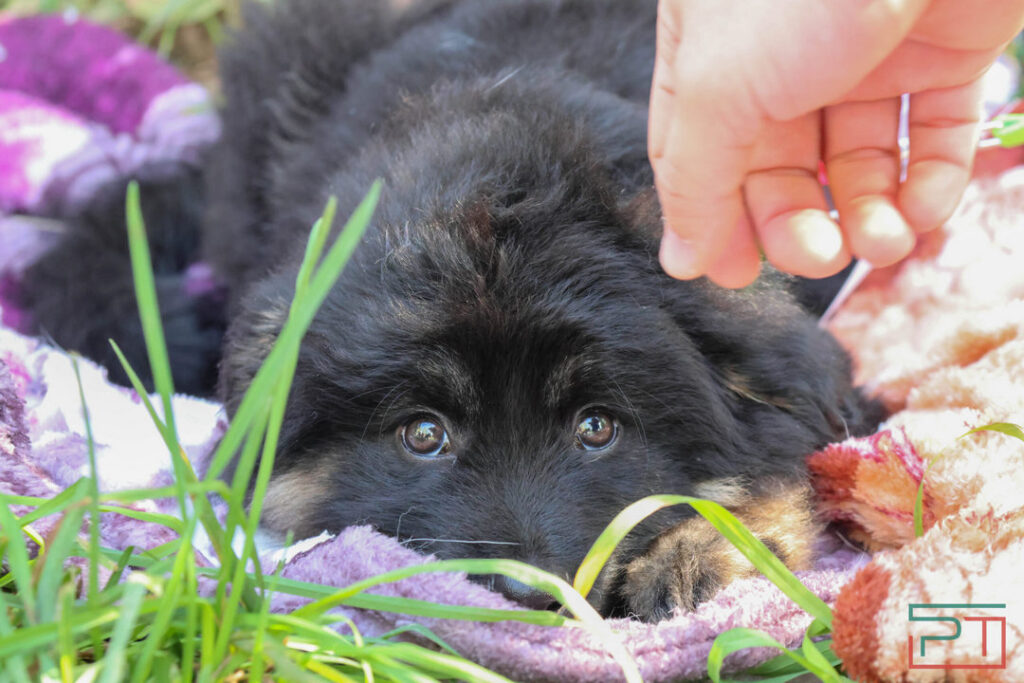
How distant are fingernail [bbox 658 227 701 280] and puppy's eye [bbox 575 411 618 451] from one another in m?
0.54

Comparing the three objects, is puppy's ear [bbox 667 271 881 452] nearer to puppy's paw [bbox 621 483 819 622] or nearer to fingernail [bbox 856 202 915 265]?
puppy's paw [bbox 621 483 819 622]

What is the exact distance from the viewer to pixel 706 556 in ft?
7.48

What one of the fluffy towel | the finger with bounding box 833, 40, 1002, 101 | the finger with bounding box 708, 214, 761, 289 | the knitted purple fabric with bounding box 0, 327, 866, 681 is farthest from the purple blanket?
the finger with bounding box 833, 40, 1002, 101

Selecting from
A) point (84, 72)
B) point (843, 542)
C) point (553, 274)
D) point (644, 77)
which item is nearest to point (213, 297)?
point (84, 72)

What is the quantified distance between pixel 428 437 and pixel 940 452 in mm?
1197

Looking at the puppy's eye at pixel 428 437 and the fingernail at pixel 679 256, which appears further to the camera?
the puppy's eye at pixel 428 437

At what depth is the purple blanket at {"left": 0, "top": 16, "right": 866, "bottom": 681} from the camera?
186 cm

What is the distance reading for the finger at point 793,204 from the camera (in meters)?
1.81

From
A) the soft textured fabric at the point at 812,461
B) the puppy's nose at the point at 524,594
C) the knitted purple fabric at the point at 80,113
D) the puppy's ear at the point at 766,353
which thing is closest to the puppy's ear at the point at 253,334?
the soft textured fabric at the point at 812,461

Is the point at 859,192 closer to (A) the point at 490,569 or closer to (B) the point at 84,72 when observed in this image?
(A) the point at 490,569

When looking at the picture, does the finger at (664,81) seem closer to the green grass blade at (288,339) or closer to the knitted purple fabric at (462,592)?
the green grass blade at (288,339)

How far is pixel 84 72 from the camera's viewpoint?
4.89m

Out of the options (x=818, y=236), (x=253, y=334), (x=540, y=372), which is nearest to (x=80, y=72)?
(x=253, y=334)

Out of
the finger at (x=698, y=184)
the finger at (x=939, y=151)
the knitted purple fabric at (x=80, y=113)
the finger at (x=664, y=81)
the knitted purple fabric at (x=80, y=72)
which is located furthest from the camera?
the knitted purple fabric at (x=80, y=72)
